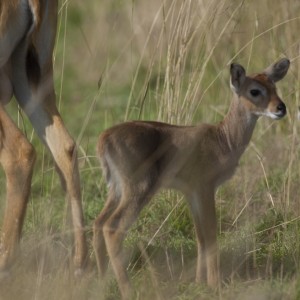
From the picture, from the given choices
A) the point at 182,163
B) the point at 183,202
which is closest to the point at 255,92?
the point at 182,163

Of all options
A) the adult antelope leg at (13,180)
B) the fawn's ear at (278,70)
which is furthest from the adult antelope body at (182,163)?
the adult antelope leg at (13,180)

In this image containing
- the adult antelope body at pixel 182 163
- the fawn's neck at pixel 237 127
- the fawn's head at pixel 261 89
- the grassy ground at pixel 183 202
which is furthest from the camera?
the fawn's neck at pixel 237 127

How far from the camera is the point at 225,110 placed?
827 centimetres

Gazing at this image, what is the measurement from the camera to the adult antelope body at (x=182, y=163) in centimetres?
596

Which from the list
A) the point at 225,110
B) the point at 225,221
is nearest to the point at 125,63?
the point at 225,110

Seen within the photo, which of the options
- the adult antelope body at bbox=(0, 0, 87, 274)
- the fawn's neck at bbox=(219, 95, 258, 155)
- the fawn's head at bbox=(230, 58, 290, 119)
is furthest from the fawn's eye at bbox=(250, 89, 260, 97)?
the adult antelope body at bbox=(0, 0, 87, 274)

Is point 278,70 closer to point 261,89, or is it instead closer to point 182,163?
point 261,89

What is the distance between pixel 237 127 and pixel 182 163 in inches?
20.4

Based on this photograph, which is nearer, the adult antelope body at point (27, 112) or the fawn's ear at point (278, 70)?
the adult antelope body at point (27, 112)

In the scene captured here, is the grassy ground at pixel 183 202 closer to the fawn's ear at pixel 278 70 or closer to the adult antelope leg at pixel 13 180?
the adult antelope leg at pixel 13 180

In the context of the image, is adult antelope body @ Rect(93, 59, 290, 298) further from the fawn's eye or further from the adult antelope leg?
the adult antelope leg

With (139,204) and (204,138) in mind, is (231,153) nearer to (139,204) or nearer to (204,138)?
(204,138)

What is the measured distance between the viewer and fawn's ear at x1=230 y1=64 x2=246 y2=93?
6418 millimetres

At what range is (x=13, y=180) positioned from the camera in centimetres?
580
